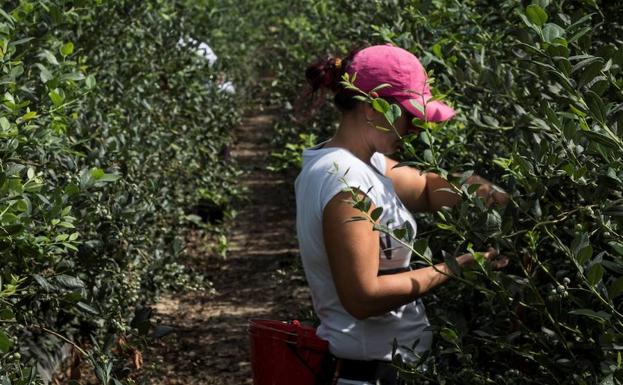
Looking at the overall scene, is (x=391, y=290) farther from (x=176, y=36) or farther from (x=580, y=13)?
(x=176, y=36)

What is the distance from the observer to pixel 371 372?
318 cm

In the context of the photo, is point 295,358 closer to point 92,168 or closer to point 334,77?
point 334,77

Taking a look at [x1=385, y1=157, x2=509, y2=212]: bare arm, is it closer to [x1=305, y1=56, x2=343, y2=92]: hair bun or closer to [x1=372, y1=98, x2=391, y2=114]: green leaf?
[x1=305, y1=56, x2=343, y2=92]: hair bun

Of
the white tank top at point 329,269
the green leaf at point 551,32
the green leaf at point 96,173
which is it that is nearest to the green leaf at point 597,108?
the green leaf at point 551,32

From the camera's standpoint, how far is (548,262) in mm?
2988

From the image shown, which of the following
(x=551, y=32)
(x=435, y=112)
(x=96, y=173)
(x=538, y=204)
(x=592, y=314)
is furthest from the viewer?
(x=96, y=173)

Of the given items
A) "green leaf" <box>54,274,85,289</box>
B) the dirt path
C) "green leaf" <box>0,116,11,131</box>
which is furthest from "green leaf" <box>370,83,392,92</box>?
the dirt path

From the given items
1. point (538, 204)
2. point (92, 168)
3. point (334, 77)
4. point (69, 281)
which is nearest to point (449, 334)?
point (538, 204)

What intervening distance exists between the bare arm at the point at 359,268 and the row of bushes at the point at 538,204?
0.42ft

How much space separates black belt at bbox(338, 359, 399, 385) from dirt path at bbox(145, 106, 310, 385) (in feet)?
6.36

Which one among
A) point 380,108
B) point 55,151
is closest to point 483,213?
point 380,108

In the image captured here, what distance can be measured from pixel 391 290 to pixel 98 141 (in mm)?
2199

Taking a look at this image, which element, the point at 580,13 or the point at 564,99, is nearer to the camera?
the point at 564,99

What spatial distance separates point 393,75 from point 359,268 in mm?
537
